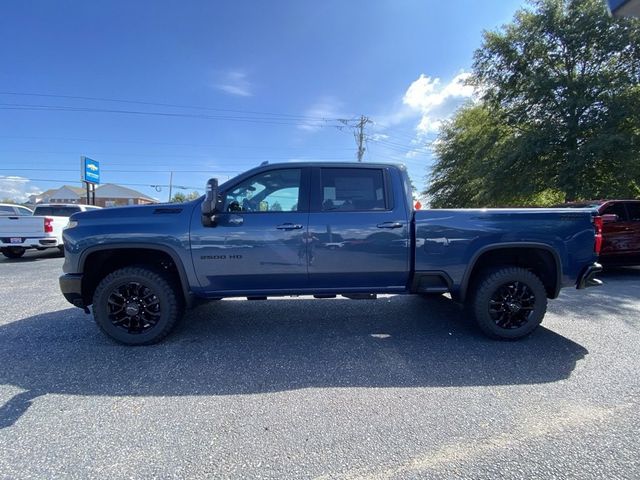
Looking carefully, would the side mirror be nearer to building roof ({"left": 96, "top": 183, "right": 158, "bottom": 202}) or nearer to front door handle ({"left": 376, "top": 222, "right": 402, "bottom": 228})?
front door handle ({"left": 376, "top": 222, "right": 402, "bottom": 228})

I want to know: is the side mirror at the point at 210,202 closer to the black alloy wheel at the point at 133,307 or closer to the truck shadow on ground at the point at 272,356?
the black alloy wheel at the point at 133,307

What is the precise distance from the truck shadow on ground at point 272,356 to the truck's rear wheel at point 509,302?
17cm

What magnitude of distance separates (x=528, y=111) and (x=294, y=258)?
15410 mm

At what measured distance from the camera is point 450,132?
1008 inches

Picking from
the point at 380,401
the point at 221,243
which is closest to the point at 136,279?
the point at 221,243

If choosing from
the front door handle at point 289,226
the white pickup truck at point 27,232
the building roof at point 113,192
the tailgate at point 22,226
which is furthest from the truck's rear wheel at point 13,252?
the building roof at point 113,192

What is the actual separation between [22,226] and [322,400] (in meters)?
11.3

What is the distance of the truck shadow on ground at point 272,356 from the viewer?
2.97m

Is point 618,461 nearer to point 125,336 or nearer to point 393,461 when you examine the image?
point 393,461

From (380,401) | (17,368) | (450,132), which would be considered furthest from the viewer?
(450,132)

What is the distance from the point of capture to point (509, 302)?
12.6 ft

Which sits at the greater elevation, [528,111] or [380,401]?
[528,111]

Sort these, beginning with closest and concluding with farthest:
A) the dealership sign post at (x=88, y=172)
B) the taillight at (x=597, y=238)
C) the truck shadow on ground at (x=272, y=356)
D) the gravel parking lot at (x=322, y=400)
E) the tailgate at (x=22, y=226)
Answer: 1. the gravel parking lot at (x=322, y=400)
2. the truck shadow on ground at (x=272, y=356)
3. the taillight at (x=597, y=238)
4. the tailgate at (x=22, y=226)
5. the dealership sign post at (x=88, y=172)

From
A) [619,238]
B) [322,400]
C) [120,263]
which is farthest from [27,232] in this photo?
[619,238]
